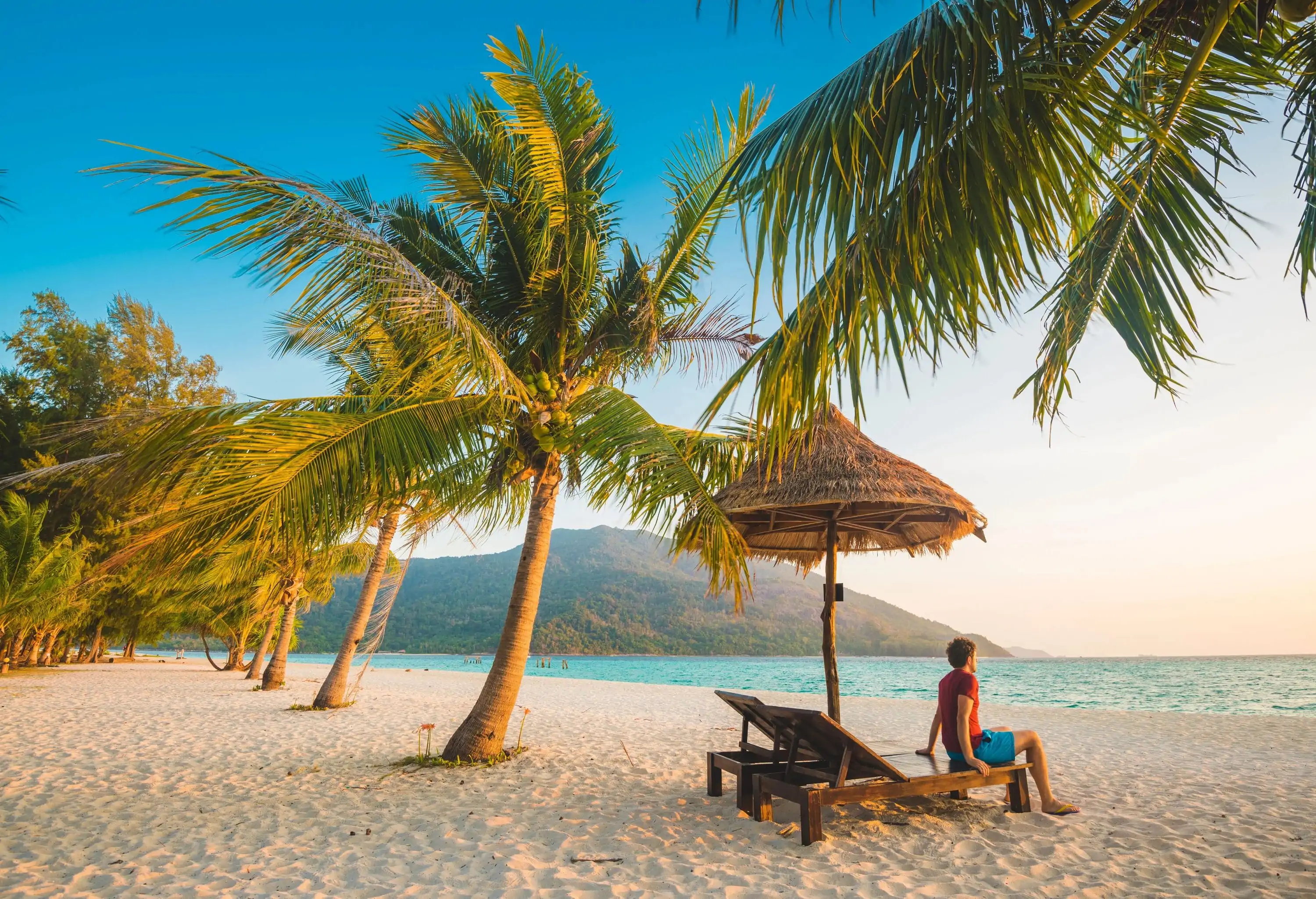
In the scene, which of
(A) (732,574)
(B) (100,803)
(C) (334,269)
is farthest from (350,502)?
(A) (732,574)

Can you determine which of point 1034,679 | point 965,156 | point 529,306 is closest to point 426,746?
point 529,306

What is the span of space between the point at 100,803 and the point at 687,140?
7.02 metres

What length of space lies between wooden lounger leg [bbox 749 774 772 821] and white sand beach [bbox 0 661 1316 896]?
0.09 metres

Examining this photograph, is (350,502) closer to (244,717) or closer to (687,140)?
(687,140)

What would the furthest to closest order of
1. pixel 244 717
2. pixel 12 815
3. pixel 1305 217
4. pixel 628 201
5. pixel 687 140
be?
pixel 244 717 → pixel 628 201 → pixel 687 140 → pixel 12 815 → pixel 1305 217

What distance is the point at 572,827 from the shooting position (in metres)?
4.18

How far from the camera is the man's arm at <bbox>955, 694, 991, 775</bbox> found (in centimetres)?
396

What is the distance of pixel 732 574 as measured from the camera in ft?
18.9

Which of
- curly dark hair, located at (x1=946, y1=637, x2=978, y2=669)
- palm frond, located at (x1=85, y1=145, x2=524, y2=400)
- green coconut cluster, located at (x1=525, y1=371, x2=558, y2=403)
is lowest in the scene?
curly dark hair, located at (x1=946, y1=637, x2=978, y2=669)

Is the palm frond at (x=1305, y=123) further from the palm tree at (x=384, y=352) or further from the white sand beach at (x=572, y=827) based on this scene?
the palm tree at (x=384, y=352)

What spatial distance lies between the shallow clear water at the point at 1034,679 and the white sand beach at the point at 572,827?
43.2 feet

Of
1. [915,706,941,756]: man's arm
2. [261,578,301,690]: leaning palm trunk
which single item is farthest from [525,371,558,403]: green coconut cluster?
[261,578,301,690]: leaning palm trunk

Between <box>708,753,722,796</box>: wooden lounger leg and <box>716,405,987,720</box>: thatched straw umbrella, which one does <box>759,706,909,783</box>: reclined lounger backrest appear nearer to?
<box>708,753,722,796</box>: wooden lounger leg

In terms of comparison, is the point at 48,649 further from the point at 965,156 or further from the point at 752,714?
the point at 965,156
